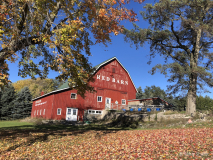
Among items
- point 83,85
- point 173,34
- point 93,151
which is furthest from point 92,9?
point 173,34

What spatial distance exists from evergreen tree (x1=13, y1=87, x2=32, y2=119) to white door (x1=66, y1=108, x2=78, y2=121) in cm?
1586

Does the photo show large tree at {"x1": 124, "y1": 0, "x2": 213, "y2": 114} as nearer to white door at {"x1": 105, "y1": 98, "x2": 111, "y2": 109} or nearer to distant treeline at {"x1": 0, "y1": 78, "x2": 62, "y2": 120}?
white door at {"x1": 105, "y1": 98, "x2": 111, "y2": 109}

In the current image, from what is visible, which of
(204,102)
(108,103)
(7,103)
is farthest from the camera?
(204,102)

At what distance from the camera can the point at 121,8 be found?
338 inches

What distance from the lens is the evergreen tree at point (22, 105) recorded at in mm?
34688

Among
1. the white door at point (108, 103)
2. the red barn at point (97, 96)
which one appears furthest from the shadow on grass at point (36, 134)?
the white door at point (108, 103)

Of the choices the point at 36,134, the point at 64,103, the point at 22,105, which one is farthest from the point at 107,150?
the point at 22,105

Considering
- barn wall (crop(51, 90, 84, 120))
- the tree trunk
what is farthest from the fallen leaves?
barn wall (crop(51, 90, 84, 120))

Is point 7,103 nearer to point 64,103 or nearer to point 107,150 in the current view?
point 64,103

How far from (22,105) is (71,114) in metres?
17.0

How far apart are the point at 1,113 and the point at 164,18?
35.2 meters

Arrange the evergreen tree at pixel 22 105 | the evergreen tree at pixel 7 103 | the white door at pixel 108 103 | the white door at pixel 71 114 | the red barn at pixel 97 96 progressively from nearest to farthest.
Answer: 1. the red barn at pixel 97 96
2. the white door at pixel 71 114
3. the white door at pixel 108 103
4. the evergreen tree at pixel 7 103
5. the evergreen tree at pixel 22 105

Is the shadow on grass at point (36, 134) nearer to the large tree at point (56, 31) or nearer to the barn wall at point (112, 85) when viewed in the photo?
the large tree at point (56, 31)

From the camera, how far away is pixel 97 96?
89.0 feet
